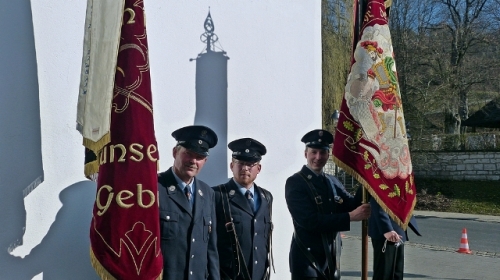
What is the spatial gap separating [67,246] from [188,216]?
974 millimetres

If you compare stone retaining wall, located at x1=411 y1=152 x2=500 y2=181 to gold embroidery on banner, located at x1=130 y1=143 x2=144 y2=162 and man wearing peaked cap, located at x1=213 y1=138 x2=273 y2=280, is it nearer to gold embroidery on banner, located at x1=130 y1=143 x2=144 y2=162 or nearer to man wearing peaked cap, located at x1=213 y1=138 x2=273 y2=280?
man wearing peaked cap, located at x1=213 y1=138 x2=273 y2=280

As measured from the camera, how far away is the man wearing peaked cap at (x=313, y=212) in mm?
4332

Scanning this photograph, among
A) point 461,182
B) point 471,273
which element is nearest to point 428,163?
point 461,182

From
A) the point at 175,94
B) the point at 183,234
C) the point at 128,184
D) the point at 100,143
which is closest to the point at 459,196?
the point at 175,94

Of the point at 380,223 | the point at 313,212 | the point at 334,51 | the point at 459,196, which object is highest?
the point at 334,51

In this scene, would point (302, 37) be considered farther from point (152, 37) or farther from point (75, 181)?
point (75, 181)

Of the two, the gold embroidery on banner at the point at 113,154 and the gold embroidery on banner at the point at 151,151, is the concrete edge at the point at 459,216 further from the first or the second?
the gold embroidery on banner at the point at 113,154

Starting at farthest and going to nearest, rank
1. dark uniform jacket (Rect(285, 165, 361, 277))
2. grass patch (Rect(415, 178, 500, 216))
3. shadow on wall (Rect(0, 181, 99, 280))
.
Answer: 1. grass patch (Rect(415, 178, 500, 216))
2. dark uniform jacket (Rect(285, 165, 361, 277))
3. shadow on wall (Rect(0, 181, 99, 280))

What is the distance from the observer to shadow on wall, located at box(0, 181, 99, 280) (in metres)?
3.77

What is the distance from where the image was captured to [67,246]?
392 centimetres

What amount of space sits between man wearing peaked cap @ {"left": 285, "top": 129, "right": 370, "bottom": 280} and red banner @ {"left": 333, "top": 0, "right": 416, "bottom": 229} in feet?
0.56

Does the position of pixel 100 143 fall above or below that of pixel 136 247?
above

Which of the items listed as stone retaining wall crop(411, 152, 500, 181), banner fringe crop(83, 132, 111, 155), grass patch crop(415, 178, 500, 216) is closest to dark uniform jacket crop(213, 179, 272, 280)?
banner fringe crop(83, 132, 111, 155)

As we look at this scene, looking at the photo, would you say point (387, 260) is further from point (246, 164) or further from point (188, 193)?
point (188, 193)
